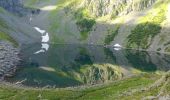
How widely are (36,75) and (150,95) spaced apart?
117m

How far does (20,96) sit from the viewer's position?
8369 centimetres

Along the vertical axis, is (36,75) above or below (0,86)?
above

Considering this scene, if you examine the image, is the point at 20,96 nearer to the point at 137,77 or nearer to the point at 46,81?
the point at 137,77

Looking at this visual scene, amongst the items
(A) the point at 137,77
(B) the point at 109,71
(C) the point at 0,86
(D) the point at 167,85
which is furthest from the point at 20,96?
(B) the point at 109,71

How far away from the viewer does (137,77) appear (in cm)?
9600

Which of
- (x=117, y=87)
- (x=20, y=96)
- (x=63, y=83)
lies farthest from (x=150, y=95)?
(x=63, y=83)

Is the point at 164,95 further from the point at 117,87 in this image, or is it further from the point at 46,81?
the point at 46,81

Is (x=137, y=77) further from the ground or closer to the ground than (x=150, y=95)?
further from the ground

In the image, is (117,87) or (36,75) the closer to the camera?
(117,87)

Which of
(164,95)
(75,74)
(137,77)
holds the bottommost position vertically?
(164,95)

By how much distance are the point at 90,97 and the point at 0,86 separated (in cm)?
3283

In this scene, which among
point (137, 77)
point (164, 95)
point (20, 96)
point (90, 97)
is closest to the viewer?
point (164, 95)

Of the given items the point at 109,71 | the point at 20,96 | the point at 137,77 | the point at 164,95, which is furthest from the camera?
the point at 109,71

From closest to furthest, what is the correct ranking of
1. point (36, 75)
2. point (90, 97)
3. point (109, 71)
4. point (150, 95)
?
point (150, 95)
point (90, 97)
point (36, 75)
point (109, 71)
